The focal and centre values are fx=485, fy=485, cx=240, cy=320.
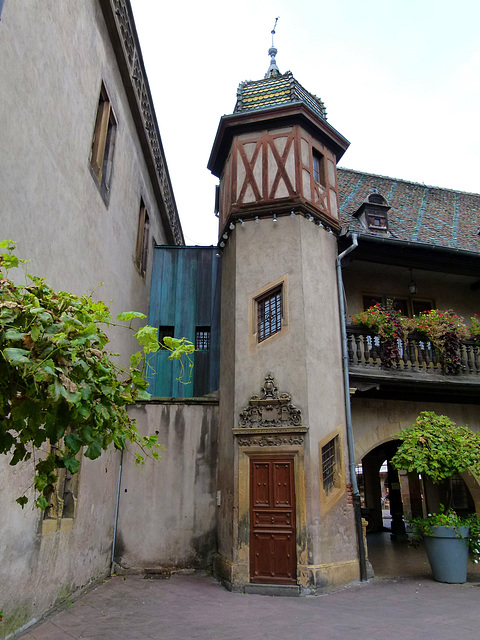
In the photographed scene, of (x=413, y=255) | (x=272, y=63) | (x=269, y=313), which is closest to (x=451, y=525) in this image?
(x=269, y=313)

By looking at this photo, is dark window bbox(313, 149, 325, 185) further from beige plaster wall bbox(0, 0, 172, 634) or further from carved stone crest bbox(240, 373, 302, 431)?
carved stone crest bbox(240, 373, 302, 431)

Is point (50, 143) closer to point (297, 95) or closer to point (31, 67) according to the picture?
point (31, 67)

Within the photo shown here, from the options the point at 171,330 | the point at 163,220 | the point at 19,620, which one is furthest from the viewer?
the point at 163,220

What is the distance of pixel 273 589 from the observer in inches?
320

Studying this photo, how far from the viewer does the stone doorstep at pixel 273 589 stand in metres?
8.04

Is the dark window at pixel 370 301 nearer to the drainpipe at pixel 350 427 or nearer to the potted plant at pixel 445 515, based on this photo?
the drainpipe at pixel 350 427

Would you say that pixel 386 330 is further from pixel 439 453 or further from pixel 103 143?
pixel 103 143

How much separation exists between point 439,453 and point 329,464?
79.0 inches

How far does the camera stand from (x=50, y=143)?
6566mm

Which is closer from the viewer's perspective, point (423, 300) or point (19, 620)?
point (19, 620)

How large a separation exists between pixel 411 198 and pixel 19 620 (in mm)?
15815

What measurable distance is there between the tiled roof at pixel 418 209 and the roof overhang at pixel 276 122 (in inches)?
89.2

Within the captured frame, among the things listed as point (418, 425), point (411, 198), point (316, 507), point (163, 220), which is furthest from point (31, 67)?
point (411, 198)

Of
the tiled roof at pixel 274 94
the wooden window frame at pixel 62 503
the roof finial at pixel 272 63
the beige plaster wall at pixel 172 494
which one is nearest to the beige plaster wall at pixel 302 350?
the beige plaster wall at pixel 172 494
